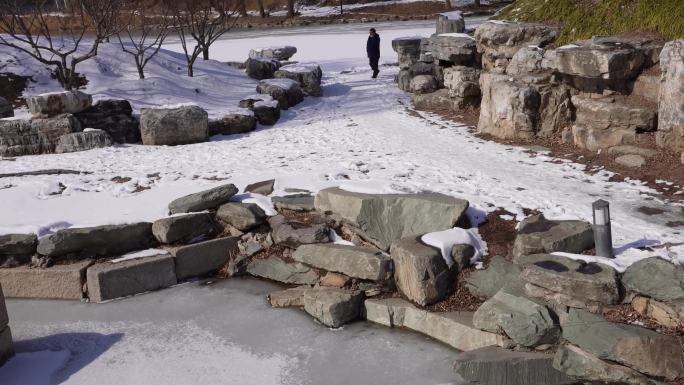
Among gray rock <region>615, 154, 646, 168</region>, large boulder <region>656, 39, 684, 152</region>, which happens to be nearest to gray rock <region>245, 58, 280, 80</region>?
gray rock <region>615, 154, 646, 168</region>

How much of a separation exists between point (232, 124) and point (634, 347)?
9.25 m

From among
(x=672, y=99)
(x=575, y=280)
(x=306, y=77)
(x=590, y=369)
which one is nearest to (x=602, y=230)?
(x=575, y=280)

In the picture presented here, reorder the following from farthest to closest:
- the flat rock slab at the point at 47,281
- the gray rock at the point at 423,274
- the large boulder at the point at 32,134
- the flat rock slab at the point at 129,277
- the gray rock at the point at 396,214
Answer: the large boulder at the point at 32,134
the flat rock slab at the point at 47,281
the flat rock slab at the point at 129,277
the gray rock at the point at 396,214
the gray rock at the point at 423,274

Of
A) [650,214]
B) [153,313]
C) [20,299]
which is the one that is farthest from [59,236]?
[650,214]

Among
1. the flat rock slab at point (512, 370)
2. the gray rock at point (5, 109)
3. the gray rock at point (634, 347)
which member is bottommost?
the flat rock slab at point (512, 370)

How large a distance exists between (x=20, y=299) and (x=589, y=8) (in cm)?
932

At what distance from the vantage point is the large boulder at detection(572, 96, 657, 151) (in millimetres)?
8133

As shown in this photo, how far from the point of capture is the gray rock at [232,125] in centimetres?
1214

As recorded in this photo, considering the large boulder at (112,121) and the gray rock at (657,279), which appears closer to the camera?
the gray rock at (657,279)

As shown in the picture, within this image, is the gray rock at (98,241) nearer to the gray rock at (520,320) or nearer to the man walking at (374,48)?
the gray rock at (520,320)

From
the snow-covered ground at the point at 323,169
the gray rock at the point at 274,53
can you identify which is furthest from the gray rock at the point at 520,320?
the gray rock at the point at 274,53

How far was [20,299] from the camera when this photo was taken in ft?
22.0

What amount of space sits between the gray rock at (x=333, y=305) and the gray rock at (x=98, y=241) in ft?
7.37

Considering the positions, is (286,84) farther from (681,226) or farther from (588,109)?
(681,226)
